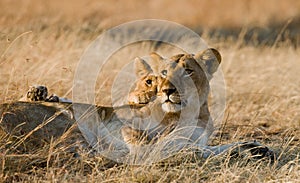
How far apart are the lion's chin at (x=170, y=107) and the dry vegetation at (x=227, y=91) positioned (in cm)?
30

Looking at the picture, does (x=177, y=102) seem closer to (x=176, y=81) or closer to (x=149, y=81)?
(x=176, y=81)

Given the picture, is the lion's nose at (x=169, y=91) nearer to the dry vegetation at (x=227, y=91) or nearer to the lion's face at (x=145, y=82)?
the lion's face at (x=145, y=82)

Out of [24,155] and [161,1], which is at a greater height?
[161,1]

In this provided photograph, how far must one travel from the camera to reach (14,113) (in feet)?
13.7

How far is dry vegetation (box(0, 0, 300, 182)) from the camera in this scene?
381cm

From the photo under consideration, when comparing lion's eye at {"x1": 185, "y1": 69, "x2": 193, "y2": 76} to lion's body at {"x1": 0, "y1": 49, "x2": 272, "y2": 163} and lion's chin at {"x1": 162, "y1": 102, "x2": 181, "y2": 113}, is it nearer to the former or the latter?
lion's body at {"x1": 0, "y1": 49, "x2": 272, "y2": 163}

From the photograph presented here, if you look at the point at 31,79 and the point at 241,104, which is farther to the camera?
the point at 241,104

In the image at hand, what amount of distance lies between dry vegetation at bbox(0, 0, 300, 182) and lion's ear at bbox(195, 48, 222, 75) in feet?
1.92

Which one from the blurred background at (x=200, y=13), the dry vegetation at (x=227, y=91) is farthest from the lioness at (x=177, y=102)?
the blurred background at (x=200, y=13)

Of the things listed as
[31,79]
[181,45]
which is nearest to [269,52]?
[181,45]

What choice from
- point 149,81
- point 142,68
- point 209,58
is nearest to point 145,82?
point 149,81

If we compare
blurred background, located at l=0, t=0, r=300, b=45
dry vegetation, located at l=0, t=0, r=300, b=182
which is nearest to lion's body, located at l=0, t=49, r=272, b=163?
dry vegetation, located at l=0, t=0, r=300, b=182

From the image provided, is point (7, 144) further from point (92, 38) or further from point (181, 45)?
point (181, 45)

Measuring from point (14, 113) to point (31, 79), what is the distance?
162cm
